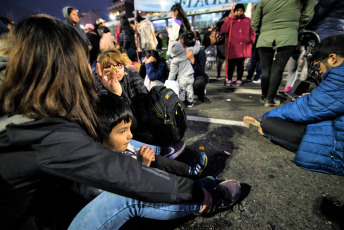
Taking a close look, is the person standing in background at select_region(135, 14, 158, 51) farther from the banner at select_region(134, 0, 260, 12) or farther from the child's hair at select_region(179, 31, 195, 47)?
the banner at select_region(134, 0, 260, 12)

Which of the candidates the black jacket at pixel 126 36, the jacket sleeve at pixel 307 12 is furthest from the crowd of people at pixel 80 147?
the black jacket at pixel 126 36

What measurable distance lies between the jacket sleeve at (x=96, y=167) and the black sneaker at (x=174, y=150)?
985mm

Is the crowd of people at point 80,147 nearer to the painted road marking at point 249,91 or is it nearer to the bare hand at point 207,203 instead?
the bare hand at point 207,203

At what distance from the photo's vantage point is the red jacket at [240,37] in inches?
179

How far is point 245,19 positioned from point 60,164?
210 inches

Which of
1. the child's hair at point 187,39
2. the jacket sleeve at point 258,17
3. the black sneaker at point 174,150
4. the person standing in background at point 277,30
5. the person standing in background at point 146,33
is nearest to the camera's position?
the black sneaker at point 174,150

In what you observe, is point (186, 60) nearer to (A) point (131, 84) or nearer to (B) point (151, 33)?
(A) point (131, 84)

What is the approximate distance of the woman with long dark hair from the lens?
0.67 meters

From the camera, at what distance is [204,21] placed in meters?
9.23

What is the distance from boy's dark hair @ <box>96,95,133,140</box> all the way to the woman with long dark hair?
0.38 meters

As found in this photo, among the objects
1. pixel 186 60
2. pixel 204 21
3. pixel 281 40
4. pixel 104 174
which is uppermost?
pixel 204 21

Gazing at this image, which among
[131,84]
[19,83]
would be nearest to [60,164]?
[19,83]

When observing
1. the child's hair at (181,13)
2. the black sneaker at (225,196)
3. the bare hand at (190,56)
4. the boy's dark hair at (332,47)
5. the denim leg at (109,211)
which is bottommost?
the black sneaker at (225,196)

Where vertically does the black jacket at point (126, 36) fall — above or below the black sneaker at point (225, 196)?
above
